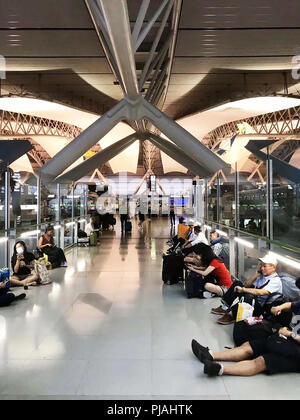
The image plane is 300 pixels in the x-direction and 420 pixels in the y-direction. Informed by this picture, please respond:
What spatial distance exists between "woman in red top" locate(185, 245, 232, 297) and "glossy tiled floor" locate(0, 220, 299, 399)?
28cm

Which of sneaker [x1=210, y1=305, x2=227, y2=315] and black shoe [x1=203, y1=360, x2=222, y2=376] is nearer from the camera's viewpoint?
black shoe [x1=203, y1=360, x2=222, y2=376]

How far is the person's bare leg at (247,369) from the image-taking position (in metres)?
3.43

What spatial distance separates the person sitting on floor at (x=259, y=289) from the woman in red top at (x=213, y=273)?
1024mm

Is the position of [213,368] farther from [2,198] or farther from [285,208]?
[2,198]

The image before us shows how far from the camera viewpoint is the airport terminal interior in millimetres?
3551

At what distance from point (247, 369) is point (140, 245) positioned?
12.0m

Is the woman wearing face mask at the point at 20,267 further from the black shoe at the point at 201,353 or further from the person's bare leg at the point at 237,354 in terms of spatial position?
the person's bare leg at the point at 237,354

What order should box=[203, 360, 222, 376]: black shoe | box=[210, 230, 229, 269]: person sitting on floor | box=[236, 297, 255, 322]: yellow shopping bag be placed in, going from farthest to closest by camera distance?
box=[210, 230, 229, 269]: person sitting on floor, box=[236, 297, 255, 322]: yellow shopping bag, box=[203, 360, 222, 376]: black shoe

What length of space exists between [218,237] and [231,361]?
5.18 m

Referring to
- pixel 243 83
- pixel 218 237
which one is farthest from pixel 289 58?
pixel 218 237

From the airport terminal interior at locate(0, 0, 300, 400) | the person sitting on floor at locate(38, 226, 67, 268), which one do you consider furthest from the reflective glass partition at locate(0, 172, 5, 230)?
the person sitting on floor at locate(38, 226, 67, 268)

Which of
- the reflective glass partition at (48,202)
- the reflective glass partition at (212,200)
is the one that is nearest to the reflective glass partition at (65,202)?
the reflective glass partition at (48,202)

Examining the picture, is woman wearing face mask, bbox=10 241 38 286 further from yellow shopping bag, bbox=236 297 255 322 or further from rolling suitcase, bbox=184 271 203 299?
A: yellow shopping bag, bbox=236 297 255 322

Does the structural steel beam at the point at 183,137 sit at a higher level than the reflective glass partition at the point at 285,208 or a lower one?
higher
